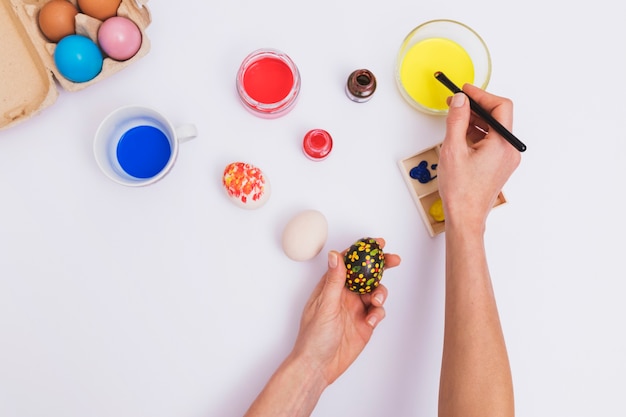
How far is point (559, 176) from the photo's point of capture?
0.92 meters

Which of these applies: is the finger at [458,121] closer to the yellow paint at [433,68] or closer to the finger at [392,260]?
the yellow paint at [433,68]

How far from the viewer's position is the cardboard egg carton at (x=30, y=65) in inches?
31.9

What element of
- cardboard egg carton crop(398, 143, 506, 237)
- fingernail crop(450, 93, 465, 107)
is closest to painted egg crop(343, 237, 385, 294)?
cardboard egg carton crop(398, 143, 506, 237)

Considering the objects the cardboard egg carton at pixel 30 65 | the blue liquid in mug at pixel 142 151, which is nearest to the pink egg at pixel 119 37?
the cardboard egg carton at pixel 30 65

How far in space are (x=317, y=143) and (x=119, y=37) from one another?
1.21 feet

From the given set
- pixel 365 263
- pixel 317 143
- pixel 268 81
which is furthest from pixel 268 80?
pixel 365 263

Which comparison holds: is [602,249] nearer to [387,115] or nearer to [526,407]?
[526,407]

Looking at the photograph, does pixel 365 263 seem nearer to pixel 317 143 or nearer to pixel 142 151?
pixel 317 143

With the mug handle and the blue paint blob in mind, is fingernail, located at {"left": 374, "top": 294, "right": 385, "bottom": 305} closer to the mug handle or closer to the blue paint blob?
the blue paint blob

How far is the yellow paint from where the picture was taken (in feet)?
2.98

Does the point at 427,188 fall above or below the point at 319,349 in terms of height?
above

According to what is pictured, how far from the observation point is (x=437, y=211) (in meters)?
0.89

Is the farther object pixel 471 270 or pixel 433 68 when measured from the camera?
pixel 433 68

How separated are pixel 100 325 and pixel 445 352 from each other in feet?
1.96
